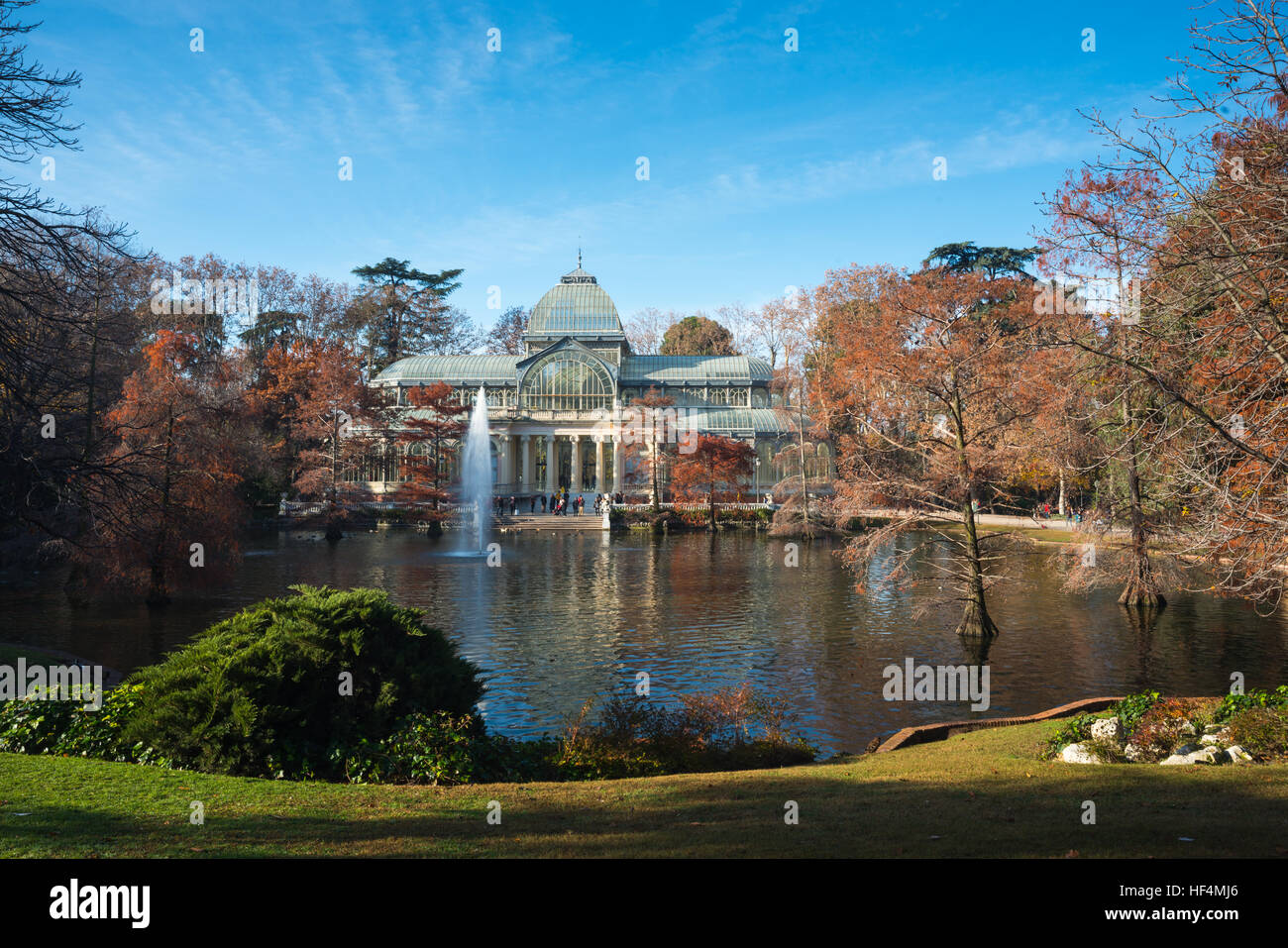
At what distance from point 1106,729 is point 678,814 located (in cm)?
636

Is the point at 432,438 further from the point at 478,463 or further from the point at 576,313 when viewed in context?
the point at 576,313

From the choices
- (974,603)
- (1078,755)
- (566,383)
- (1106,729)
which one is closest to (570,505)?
(566,383)

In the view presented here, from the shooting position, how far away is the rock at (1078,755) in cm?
970

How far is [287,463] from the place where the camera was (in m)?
53.0

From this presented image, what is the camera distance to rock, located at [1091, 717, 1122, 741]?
10.3m

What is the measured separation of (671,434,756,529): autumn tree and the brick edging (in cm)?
3616

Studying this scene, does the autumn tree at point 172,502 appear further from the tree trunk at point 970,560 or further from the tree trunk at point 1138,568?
the tree trunk at point 1138,568

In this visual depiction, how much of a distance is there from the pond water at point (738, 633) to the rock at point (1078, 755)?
130 inches

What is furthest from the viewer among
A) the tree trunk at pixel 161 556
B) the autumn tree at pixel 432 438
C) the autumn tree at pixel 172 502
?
the autumn tree at pixel 432 438

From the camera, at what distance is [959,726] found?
12.5m

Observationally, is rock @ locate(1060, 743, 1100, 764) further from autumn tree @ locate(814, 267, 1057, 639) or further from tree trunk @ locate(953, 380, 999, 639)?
tree trunk @ locate(953, 380, 999, 639)

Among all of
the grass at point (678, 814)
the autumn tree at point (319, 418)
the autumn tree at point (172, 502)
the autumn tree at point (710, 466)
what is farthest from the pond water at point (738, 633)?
the autumn tree at point (710, 466)

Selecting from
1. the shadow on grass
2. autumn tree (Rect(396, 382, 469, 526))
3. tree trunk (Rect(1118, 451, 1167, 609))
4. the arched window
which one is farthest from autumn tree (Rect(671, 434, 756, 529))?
the shadow on grass

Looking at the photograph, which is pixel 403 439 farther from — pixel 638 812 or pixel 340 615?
pixel 638 812
